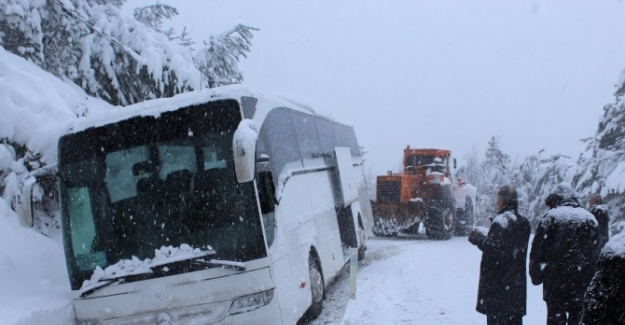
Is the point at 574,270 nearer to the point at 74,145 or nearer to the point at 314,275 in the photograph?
the point at 314,275

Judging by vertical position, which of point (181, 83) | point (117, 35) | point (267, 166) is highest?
point (117, 35)

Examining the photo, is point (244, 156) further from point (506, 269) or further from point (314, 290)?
point (314, 290)

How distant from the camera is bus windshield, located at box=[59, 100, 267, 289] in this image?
4.96m

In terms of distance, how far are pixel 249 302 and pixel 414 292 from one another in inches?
160

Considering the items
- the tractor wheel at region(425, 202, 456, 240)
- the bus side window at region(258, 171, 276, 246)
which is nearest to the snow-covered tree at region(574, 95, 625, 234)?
the tractor wheel at region(425, 202, 456, 240)

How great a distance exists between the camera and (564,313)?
435 centimetres

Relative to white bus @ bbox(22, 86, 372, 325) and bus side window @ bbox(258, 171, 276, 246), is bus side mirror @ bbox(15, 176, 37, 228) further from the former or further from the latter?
bus side window @ bbox(258, 171, 276, 246)

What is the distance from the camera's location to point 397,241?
625 inches

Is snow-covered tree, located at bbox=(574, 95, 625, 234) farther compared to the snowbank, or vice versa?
snow-covered tree, located at bbox=(574, 95, 625, 234)

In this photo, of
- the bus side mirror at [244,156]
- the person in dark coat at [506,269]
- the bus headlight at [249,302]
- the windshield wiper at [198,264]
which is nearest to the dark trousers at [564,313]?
the person in dark coat at [506,269]

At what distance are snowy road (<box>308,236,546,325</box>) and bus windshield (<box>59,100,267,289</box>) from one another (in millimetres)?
2538

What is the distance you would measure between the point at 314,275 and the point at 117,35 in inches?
264

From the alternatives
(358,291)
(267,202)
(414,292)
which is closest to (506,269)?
(267,202)

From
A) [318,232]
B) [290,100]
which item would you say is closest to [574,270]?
[318,232]
